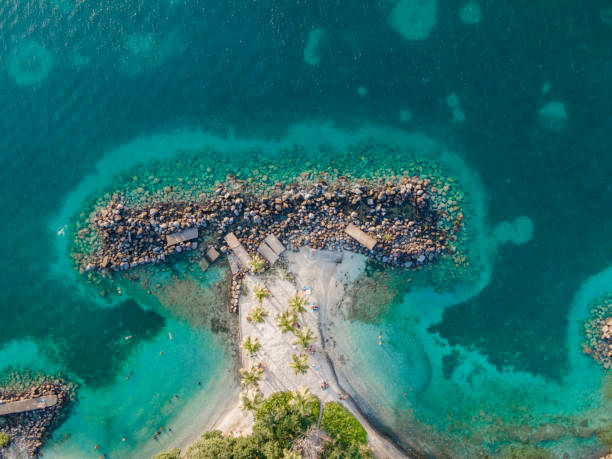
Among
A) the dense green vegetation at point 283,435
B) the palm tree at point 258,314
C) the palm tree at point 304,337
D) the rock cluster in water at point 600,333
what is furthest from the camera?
the rock cluster in water at point 600,333

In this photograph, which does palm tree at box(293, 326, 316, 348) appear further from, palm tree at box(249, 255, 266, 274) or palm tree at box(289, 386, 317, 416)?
palm tree at box(249, 255, 266, 274)

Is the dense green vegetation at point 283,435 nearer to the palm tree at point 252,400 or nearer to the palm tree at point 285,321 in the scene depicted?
the palm tree at point 252,400

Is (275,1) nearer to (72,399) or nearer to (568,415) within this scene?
(72,399)

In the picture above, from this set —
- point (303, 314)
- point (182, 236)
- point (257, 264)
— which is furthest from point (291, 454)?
point (182, 236)

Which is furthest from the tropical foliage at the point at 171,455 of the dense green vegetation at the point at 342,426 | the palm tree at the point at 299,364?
the dense green vegetation at the point at 342,426

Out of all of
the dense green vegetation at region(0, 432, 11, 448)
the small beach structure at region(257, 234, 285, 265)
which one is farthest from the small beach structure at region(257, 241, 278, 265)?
the dense green vegetation at region(0, 432, 11, 448)

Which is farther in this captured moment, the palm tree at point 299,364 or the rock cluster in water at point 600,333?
the rock cluster in water at point 600,333

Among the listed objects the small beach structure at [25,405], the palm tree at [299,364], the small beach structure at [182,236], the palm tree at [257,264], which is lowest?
the palm tree at [299,364]
